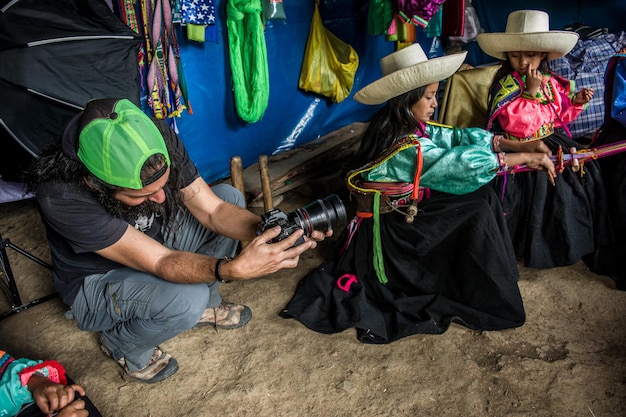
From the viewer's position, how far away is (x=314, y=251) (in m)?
3.27

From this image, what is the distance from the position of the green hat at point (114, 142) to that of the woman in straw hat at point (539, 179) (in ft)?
6.43

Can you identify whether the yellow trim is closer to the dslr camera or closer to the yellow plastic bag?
the dslr camera

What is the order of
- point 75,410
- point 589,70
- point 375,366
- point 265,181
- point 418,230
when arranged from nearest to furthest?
point 75,410 → point 375,366 → point 418,230 → point 265,181 → point 589,70

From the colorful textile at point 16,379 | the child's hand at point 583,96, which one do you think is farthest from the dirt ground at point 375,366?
the child's hand at point 583,96

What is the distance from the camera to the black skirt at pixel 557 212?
2.77 metres

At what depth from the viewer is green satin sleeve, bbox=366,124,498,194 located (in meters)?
2.32

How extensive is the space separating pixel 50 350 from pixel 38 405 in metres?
0.98

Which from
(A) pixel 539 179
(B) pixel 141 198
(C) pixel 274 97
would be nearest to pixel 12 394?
(B) pixel 141 198

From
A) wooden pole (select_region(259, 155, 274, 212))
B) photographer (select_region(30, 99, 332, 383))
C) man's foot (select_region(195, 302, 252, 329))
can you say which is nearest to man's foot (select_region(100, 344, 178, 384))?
photographer (select_region(30, 99, 332, 383))

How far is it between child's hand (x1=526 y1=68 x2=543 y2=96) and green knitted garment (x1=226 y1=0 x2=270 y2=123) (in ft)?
5.99

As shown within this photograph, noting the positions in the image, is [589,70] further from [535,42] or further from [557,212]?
[557,212]

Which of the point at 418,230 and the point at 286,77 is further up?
the point at 286,77

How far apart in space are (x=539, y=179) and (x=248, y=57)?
221cm

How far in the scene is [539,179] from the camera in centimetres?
277
